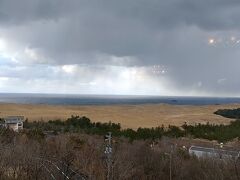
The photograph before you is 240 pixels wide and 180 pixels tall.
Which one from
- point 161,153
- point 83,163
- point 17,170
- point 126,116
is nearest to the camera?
point 17,170

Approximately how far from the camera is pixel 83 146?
42.8m

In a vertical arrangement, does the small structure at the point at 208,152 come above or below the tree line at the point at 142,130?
below

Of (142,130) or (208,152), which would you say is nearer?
(208,152)

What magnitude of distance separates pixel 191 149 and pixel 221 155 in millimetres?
7424

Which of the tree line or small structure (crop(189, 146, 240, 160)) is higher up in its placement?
the tree line

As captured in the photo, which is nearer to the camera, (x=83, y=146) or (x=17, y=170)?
(x=17, y=170)

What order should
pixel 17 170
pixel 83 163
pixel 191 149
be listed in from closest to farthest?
pixel 17 170 → pixel 83 163 → pixel 191 149

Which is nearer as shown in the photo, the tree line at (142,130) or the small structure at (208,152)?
the small structure at (208,152)

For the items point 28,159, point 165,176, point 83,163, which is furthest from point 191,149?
point 28,159

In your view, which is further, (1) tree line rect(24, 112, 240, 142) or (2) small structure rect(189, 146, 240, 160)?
(1) tree line rect(24, 112, 240, 142)

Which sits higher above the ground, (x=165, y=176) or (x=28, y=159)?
→ (x=28, y=159)

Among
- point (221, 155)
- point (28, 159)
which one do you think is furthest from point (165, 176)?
point (28, 159)

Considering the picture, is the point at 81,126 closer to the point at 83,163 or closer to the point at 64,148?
the point at 64,148

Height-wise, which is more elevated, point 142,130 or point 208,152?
point 142,130
